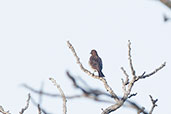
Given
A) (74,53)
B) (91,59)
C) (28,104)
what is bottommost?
(28,104)

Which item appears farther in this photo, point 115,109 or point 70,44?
point 70,44

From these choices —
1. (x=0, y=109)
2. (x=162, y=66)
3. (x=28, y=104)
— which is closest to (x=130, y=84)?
(x=162, y=66)

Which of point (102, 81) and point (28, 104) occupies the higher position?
point (102, 81)

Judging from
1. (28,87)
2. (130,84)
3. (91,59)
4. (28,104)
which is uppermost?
(91,59)

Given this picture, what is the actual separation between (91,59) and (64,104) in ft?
24.5

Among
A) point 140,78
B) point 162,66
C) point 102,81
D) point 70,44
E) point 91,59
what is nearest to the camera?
point 162,66

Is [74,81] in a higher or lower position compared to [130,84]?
lower

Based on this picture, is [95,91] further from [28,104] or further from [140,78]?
[140,78]

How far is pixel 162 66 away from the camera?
3822mm

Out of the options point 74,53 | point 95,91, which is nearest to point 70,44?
point 74,53

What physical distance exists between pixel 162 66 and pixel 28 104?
1.74m

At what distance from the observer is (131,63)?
3875 millimetres

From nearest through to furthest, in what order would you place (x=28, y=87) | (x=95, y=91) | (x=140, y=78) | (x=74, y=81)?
(x=95, y=91) → (x=74, y=81) → (x=28, y=87) → (x=140, y=78)

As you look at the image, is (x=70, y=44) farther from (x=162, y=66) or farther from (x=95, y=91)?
(x=95, y=91)
